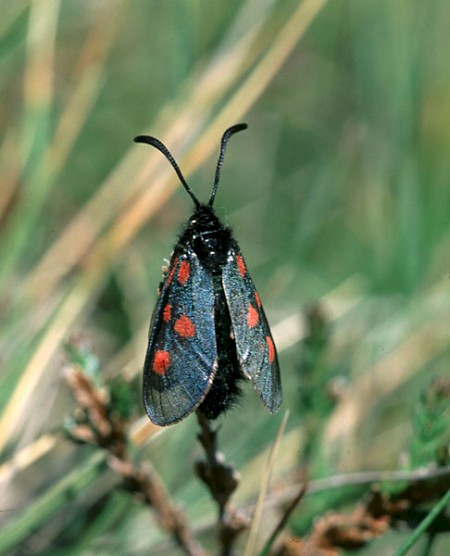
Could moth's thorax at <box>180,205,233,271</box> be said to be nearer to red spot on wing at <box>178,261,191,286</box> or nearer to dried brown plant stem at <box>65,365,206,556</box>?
red spot on wing at <box>178,261,191,286</box>

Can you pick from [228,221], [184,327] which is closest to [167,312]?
[184,327]

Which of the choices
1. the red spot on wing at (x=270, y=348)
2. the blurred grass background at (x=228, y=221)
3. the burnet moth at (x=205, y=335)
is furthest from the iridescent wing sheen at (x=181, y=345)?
the blurred grass background at (x=228, y=221)

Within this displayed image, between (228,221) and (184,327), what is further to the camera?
(228,221)

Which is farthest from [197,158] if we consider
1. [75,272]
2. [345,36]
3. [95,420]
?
[345,36]

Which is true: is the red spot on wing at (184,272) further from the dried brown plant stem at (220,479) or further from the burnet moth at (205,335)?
the dried brown plant stem at (220,479)

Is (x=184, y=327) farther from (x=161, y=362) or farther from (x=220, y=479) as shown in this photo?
(x=220, y=479)

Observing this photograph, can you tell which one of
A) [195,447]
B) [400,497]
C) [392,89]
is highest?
[392,89]

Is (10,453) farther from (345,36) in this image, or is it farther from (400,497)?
(345,36)
